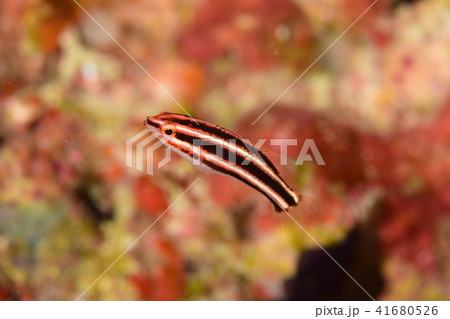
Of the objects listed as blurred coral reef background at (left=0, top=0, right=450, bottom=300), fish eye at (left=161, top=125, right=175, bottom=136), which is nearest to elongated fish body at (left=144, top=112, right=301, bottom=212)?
fish eye at (left=161, top=125, right=175, bottom=136)

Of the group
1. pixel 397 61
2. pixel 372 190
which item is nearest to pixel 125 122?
pixel 372 190

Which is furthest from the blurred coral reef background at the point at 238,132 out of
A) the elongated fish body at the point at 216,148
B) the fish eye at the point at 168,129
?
the fish eye at the point at 168,129

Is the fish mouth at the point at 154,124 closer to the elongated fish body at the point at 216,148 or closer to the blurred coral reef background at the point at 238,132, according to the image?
the elongated fish body at the point at 216,148

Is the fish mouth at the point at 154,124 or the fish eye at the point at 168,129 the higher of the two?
the fish mouth at the point at 154,124

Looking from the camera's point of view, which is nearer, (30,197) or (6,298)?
(6,298)

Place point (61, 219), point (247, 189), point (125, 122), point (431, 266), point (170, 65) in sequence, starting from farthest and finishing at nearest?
point (170, 65), point (125, 122), point (431, 266), point (61, 219), point (247, 189)

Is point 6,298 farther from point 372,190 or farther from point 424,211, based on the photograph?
point 424,211
